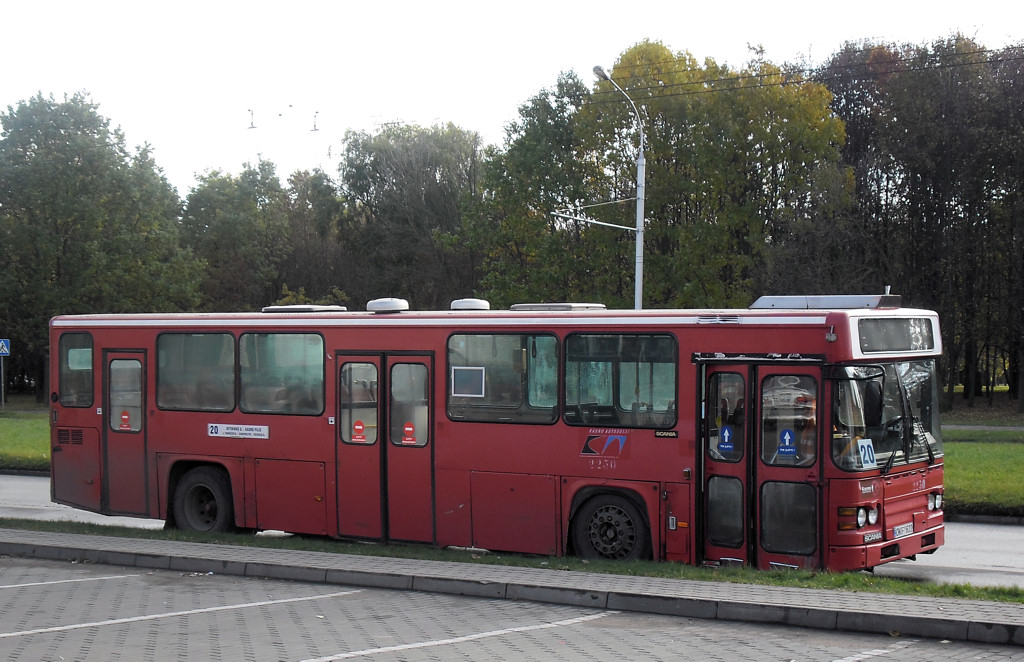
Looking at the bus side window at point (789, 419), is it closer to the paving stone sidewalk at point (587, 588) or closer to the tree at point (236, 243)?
the paving stone sidewalk at point (587, 588)

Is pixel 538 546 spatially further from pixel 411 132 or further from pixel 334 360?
pixel 411 132

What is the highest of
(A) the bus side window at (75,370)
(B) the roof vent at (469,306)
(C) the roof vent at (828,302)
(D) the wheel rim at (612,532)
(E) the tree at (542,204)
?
(E) the tree at (542,204)

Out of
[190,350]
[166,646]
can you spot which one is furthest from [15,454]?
[166,646]

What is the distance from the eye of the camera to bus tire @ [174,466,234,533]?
1470cm

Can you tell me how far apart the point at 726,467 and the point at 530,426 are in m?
2.35

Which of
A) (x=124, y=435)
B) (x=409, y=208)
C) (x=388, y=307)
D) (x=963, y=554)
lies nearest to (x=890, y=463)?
(x=963, y=554)

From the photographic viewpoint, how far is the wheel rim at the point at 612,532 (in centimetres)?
1175

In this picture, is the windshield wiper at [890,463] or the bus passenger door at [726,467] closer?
the windshield wiper at [890,463]

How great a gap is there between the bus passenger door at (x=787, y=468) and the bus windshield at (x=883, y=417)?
0.25m

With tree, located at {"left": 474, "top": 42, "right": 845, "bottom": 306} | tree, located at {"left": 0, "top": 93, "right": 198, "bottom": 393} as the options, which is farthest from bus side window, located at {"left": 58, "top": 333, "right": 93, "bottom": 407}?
tree, located at {"left": 0, "top": 93, "right": 198, "bottom": 393}

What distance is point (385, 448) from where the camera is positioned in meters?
13.4

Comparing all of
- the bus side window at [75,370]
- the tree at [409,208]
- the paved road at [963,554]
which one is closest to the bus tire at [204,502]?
the bus side window at [75,370]

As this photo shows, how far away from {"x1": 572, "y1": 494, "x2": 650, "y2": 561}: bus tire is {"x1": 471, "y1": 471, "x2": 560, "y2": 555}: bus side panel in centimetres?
30

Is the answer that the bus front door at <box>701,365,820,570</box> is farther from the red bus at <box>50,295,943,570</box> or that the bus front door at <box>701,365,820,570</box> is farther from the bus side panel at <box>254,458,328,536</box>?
the bus side panel at <box>254,458,328,536</box>
